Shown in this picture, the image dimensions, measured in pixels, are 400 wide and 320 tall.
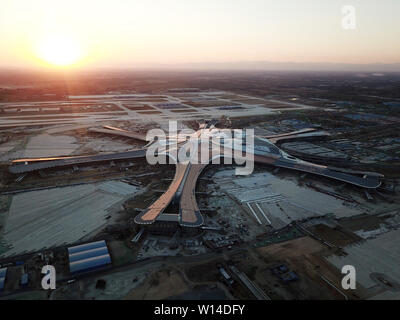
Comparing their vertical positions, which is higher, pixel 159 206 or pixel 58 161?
pixel 58 161

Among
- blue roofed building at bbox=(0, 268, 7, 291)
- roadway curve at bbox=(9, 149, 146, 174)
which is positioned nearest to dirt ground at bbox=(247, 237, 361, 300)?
blue roofed building at bbox=(0, 268, 7, 291)

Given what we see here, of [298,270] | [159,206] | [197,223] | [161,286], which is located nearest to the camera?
[161,286]

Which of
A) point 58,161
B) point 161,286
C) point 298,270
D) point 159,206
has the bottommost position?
point 161,286

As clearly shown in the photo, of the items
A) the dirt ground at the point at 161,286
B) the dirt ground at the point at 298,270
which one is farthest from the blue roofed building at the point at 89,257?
the dirt ground at the point at 298,270

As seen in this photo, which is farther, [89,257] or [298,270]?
[89,257]

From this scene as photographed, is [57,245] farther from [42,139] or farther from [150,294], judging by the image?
[42,139]

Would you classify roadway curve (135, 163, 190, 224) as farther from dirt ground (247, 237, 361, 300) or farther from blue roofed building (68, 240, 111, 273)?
dirt ground (247, 237, 361, 300)

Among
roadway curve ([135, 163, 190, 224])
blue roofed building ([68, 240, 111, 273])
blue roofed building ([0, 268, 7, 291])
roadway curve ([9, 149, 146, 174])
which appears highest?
roadway curve ([9, 149, 146, 174])

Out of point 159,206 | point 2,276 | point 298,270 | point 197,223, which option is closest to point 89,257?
point 2,276

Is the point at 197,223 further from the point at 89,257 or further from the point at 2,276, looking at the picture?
the point at 2,276

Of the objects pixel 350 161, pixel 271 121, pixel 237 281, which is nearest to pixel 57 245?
pixel 237 281

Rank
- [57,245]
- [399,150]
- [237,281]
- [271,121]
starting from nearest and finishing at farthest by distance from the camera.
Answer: [237,281]
[57,245]
[399,150]
[271,121]
